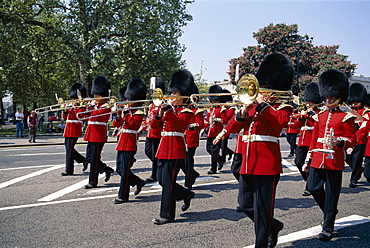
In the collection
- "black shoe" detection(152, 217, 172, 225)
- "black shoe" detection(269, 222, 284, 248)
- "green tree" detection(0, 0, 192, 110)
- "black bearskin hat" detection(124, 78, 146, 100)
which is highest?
"green tree" detection(0, 0, 192, 110)

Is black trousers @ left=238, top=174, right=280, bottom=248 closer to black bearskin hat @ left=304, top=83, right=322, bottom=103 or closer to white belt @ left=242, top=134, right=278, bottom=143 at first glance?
white belt @ left=242, top=134, right=278, bottom=143

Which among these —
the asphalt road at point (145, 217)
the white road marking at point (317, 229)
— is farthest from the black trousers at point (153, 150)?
the white road marking at point (317, 229)

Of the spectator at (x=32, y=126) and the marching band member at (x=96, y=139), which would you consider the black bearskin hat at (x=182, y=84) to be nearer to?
the marching band member at (x=96, y=139)

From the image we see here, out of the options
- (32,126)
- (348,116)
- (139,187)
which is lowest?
(139,187)

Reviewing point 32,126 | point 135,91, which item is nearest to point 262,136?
point 135,91

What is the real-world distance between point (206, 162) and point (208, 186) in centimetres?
352

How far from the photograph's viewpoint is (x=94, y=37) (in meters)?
20.5

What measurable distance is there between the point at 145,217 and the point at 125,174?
44.2 inches

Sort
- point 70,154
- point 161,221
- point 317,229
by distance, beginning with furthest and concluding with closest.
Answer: point 70,154, point 161,221, point 317,229

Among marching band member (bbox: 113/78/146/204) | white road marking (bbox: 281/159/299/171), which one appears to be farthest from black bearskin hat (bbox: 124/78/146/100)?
white road marking (bbox: 281/159/299/171)

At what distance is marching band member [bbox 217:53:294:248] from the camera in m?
3.89

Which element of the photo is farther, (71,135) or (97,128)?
(71,135)

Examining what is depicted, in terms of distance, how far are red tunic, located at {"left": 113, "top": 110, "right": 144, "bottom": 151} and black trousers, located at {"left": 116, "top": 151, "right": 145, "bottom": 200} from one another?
15cm

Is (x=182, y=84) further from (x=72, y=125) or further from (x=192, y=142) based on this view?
(x=72, y=125)
